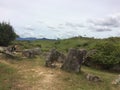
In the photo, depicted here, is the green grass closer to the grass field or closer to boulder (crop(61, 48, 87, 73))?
the grass field

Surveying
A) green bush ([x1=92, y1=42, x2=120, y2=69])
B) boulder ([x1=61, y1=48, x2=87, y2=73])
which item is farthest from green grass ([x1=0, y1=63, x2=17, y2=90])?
green bush ([x1=92, y1=42, x2=120, y2=69])

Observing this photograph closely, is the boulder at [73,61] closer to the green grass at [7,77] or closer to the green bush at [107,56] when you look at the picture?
the green grass at [7,77]

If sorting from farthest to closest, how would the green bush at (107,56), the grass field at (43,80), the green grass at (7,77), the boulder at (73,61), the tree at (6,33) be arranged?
the tree at (6,33) → the green bush at (107,56) → the boulder at (73,61) → the green grass at (7,77) → the grass field at (43,80)

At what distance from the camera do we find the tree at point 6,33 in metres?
36.8

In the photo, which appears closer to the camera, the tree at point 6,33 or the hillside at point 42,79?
the hillside at point 42,79

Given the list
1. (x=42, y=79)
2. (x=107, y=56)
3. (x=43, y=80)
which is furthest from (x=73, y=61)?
Answer: (x=107, y=56)

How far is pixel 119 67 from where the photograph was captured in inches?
971

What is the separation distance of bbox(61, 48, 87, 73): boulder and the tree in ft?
58.2

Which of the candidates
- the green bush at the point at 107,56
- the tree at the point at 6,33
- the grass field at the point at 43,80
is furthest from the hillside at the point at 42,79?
the tree at the point at 6,33

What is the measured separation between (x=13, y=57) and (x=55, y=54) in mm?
4418

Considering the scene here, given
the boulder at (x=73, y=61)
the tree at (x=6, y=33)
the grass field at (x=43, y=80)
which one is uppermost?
the tree at (x=6, y=33)

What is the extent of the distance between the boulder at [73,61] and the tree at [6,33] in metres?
17.7

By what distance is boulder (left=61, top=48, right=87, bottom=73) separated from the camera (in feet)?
67.7

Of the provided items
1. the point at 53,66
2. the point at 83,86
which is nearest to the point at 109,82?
the point at 83,86
